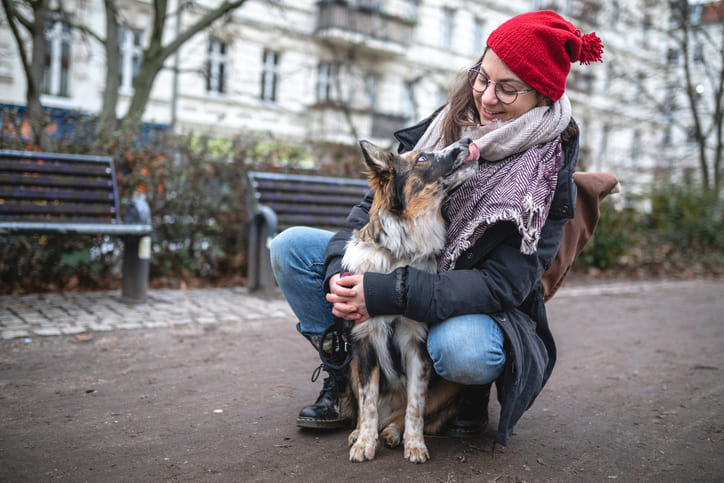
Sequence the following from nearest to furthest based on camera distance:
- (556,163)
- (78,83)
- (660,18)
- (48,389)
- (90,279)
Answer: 1. (556,163)
2. (48,389)
3. (90,279)
4. (660,18)
5. (78,83)

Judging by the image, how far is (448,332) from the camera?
2520 mm

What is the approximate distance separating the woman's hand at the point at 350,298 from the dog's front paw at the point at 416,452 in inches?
24.8

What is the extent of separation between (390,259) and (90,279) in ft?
16.0

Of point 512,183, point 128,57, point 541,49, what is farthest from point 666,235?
point 128,57

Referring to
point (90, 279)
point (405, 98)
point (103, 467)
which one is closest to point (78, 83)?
point (405, 98)

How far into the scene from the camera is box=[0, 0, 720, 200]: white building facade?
17656 mm

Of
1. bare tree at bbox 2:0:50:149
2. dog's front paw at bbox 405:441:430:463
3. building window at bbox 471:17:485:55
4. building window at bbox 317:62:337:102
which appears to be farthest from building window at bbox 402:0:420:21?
dog's front paw at bbox 405:441:430:463

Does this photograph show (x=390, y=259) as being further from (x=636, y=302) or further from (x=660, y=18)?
(x=660, y=18)

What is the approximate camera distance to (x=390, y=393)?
2824mm

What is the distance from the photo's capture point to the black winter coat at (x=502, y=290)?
2.52m

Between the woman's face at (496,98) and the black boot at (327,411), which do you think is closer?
the woman's face at (496,98)

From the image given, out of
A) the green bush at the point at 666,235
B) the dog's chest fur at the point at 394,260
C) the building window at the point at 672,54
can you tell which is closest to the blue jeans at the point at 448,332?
the dog's chest fur at the point at 394,260

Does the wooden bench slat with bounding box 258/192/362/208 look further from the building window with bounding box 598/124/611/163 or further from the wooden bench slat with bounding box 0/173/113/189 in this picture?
the building window with bounding box 598/124/611/163

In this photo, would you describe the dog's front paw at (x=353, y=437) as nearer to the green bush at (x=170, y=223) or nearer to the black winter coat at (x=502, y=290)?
the black winter coat at (x=502, y=290)
